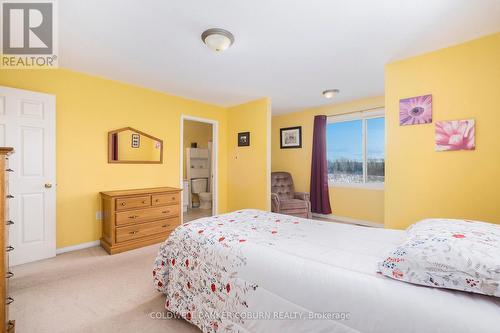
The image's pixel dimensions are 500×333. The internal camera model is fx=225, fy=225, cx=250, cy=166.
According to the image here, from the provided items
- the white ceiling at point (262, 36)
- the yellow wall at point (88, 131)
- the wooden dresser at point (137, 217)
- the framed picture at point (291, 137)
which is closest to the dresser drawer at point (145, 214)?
the wooden dresser at point (137, 217)

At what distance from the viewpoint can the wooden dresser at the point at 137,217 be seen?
294 centimetres

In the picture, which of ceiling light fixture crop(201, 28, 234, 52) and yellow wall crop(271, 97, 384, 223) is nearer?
ceiling light fixture crop(201, 28, 234, 52)

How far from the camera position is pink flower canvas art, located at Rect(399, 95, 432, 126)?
235cm

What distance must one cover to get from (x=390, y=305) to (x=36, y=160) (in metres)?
3.62

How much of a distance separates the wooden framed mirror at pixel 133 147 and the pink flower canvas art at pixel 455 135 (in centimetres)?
381

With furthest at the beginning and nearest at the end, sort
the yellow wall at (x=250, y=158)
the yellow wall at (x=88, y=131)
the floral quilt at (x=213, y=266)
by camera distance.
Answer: the yellow wall at (x=250, y=158), the yellow wall at (x=88, y=131), the floral quilt at (x=213, y=266)

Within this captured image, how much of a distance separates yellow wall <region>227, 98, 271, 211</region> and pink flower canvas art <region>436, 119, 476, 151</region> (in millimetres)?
2408

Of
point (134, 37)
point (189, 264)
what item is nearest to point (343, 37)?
point (134, 37)

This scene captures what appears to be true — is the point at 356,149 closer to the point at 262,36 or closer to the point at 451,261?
the point at 262,36

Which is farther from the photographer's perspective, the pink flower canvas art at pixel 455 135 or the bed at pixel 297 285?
the pink flower canvas art at pixel 455 135

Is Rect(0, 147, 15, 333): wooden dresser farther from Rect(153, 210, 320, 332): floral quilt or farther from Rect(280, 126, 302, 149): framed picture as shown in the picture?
Rect(280, 126, 302, 149): framed picture

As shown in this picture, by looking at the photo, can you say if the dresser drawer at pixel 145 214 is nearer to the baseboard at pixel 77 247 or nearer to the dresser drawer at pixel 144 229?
the dresser drawer at pixel 144 229

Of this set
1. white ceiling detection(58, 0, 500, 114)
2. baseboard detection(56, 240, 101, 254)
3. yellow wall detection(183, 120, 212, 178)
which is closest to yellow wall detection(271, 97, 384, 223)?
white ceiling detection(58, 0, 500, 114)

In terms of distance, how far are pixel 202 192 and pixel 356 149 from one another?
156 inches
